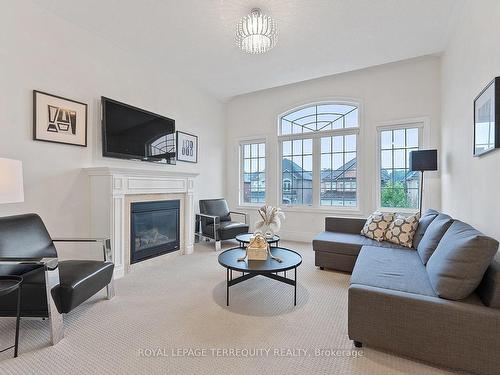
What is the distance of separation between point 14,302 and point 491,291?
126 inches

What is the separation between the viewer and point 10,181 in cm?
199

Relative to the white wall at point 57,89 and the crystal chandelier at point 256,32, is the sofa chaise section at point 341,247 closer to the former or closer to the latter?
the crystal chandelier at point 256,32

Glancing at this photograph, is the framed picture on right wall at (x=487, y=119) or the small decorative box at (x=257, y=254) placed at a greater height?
the framed picture on right wall at (x=487, y=119)

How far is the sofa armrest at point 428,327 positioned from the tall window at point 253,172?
393cm

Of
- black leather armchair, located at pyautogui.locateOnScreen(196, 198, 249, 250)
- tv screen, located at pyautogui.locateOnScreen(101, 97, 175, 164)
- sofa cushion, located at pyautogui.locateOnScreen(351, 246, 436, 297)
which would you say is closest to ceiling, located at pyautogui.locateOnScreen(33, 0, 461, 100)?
tv screen, located at pyautogui.locateOnScreen(101, 97, 175, 164)

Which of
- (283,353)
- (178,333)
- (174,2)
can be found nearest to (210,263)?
(178,333)

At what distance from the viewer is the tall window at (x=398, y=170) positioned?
Answer: 4266 millimetres

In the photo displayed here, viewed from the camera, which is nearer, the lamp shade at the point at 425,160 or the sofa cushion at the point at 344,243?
the sofa cushion at the point at 344,243

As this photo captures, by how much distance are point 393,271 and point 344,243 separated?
3.57 feet

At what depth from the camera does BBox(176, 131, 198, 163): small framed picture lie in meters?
4.61

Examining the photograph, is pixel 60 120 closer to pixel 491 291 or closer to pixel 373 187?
pixel 491 291

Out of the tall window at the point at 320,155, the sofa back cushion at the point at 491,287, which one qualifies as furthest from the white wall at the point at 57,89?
the sofa back cushion at the point at 491,287

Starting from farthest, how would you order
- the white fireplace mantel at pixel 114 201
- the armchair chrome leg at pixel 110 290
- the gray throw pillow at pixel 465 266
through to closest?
the white fireplace mantel at pixel 114 201, the armchair chrome leg at pixel 110 290, the gray throw pillow at pixel 465 266

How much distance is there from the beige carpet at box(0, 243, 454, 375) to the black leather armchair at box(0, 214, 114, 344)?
0.21 meters
